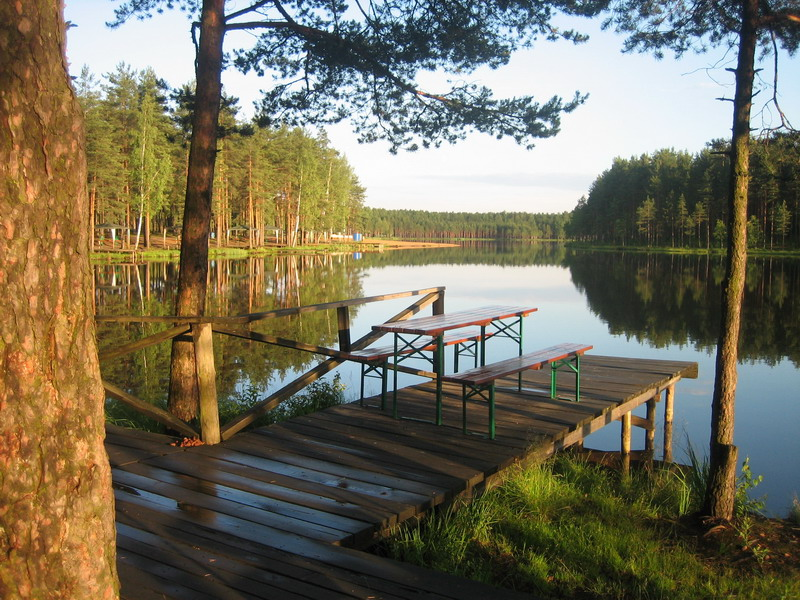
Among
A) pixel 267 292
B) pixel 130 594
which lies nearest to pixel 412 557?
pixel 130 594

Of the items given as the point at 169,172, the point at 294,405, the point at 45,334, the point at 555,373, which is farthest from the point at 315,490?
the point at 169,172

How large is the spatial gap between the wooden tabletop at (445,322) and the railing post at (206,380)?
172 cm

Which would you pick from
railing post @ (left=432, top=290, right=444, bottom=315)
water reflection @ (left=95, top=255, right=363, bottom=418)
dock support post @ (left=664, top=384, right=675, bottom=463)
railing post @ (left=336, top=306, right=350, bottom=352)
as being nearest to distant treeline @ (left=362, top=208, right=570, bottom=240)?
water reflection @ (left=95, top=255, right=363, bottom=418)

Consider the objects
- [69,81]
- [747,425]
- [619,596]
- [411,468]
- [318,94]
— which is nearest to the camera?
[69,81]

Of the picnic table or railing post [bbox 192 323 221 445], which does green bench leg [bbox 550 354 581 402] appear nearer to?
the picnic table

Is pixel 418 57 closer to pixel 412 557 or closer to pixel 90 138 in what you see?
pixel 412 557

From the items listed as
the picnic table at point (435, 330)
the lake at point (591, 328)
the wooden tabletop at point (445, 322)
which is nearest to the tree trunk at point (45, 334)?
the picnic table at point (435, 330)

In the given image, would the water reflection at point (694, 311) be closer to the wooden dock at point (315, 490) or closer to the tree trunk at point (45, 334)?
the wooden dock at point (315, 490)

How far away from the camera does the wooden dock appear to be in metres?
3.03

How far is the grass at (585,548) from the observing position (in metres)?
3.72

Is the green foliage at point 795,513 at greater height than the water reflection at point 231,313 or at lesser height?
lesser

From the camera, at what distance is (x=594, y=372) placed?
8.34 metres

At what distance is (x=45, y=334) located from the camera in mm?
1608

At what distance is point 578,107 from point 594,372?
329cm
